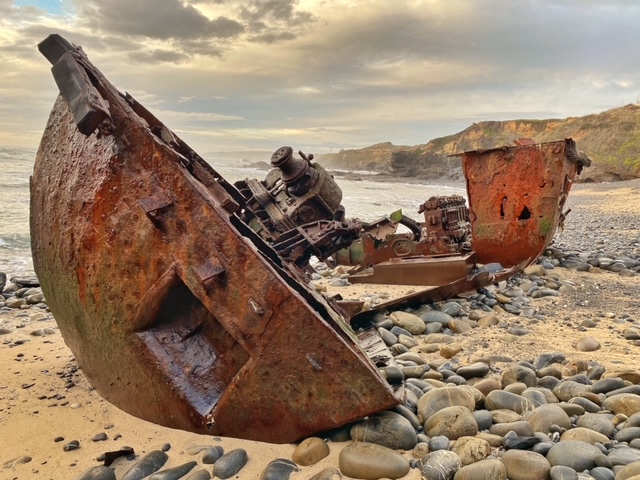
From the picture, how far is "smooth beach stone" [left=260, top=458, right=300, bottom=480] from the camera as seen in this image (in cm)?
216

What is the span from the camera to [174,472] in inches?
87.4

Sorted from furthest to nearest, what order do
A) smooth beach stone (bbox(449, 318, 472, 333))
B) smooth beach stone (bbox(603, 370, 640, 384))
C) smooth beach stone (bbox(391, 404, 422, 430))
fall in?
smooth beach stone (bbox(449, 318, 472, 333)) → smooth beach stone (bbox(603, 370, 640, 384)) → smooth beach stone (bbox(391, 404, 422, 430))

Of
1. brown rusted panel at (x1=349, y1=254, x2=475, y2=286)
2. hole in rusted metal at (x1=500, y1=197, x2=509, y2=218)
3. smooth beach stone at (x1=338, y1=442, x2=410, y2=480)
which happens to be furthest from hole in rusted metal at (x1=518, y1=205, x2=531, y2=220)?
smooth beach stone at (x1=338, y1=442, x2=410, y2=480)

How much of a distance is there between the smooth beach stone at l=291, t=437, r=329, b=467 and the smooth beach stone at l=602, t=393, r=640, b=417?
1.47 meters

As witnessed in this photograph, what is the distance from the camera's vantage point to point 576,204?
22062mm

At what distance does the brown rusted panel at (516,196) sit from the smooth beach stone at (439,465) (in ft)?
15.4

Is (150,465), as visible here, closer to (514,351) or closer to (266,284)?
(266,284)

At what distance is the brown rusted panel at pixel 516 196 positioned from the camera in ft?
20.4

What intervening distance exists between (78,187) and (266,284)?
3.58ft

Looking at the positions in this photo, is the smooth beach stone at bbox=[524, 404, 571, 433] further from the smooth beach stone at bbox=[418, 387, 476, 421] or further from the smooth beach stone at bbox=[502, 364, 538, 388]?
the smooth beach stone at bbox=[502, 364, 538, 388]

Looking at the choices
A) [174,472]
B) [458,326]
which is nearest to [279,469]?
[174,472]

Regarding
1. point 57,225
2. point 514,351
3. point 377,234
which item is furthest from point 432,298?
point 57,225

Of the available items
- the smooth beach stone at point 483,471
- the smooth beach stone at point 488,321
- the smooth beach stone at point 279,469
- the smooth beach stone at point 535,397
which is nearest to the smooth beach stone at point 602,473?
the smooth beach stone at point 483,471

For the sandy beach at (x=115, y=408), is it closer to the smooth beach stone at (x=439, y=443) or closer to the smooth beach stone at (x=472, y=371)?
the smooth beach stone at (x=439, y=443)
